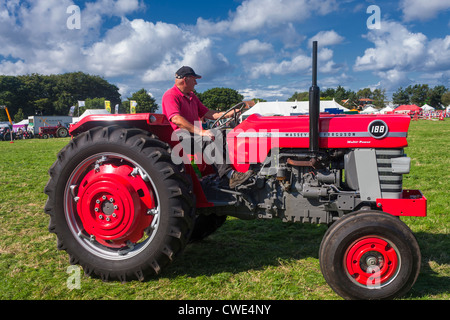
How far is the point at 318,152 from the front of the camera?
3.23m

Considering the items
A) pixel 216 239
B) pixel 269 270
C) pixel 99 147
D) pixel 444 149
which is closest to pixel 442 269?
pixel 269 270

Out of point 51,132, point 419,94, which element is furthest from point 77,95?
point 419,94

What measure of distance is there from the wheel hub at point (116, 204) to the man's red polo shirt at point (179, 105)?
0.70 m

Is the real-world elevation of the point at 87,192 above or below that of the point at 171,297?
above

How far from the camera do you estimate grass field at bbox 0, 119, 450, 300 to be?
2.99 m

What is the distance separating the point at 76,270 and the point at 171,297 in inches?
39.5

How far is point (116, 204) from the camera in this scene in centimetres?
318

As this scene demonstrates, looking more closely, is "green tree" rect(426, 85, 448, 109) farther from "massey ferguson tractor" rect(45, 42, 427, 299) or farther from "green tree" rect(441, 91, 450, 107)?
"massey ferguson tractor" rect(45, 42, 427, 299)

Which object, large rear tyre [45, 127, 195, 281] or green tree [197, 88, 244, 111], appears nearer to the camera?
large rear tyre [45, 127, 195, 281]

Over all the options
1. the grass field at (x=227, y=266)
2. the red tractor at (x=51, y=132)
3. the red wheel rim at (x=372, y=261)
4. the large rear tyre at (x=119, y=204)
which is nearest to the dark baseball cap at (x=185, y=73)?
the large rear tyre at (x=119, y=204)

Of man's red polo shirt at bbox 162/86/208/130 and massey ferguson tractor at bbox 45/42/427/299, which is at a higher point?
man's red polo shirt at bbox 162/86/208/130

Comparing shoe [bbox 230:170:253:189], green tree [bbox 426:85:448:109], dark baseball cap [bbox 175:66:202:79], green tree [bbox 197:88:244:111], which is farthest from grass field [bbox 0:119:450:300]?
green tree [bbox 426:85:448:109]

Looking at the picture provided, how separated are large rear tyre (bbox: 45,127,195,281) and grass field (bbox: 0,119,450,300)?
0.22 metres

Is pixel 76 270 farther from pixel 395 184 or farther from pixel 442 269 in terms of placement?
pixel 442 269
